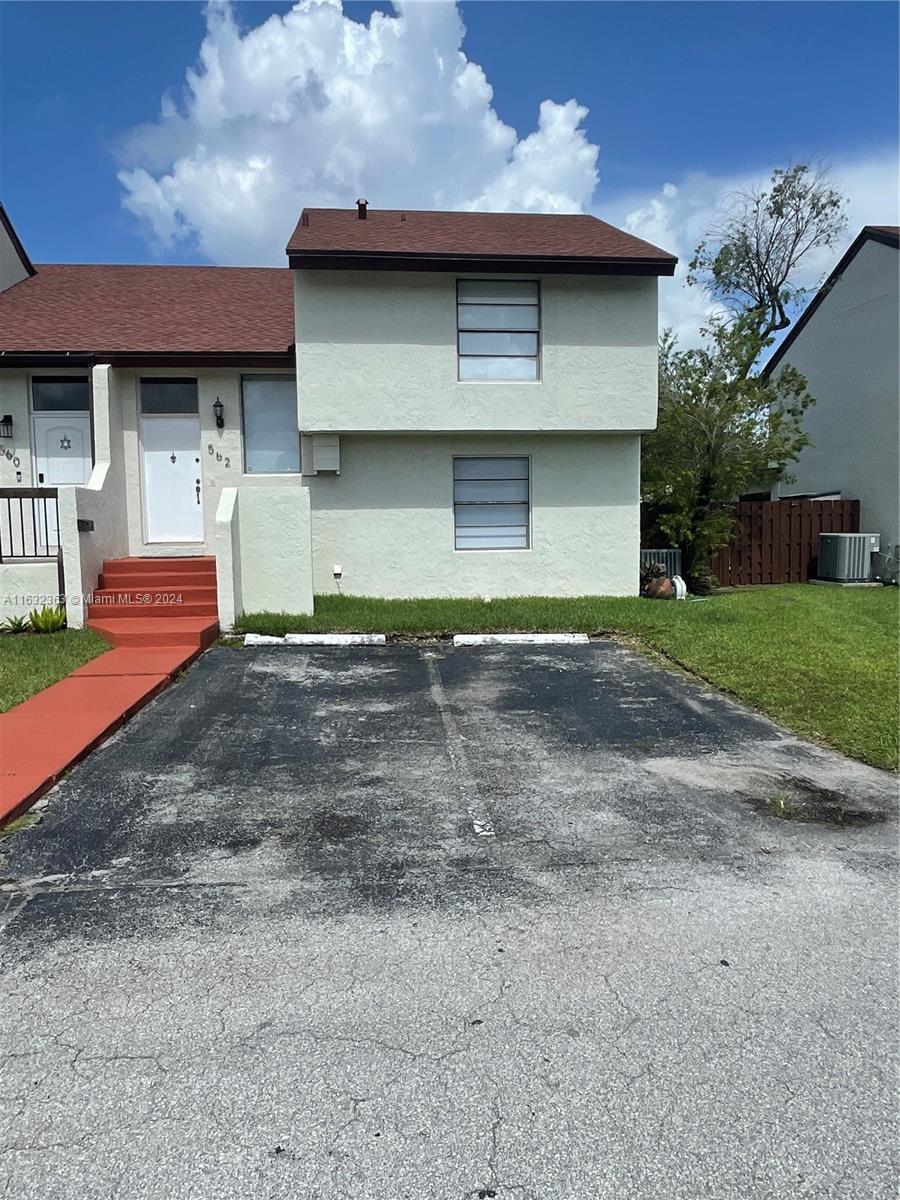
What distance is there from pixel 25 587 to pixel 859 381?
17.9m

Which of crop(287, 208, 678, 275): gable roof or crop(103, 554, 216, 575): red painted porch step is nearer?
crop(103, 554, 216, 575): red painted porch step

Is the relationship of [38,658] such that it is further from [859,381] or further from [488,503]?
[859,381]

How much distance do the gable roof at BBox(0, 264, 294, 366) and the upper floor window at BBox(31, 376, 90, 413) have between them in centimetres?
53

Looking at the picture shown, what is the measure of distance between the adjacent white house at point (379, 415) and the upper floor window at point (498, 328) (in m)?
0.03

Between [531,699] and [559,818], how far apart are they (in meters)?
2.83

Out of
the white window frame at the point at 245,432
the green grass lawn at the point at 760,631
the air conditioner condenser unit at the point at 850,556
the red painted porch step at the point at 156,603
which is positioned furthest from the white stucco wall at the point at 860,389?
the red painted porch step at the point at 156,603

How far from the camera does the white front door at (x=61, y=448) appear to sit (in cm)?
1245

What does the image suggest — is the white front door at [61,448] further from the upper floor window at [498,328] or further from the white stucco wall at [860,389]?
the white stucco wall at [860,389]

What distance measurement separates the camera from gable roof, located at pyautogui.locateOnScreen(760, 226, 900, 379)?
17.3 m

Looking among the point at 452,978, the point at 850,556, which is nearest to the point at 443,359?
the point at 850,556

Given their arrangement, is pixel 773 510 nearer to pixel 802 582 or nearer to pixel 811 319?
pixel 802 582

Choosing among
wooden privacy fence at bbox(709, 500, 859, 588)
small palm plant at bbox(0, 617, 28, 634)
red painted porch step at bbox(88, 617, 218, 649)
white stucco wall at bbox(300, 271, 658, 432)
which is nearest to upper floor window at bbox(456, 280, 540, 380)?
white stucco wall at bbox(300, 271, 658, 432)

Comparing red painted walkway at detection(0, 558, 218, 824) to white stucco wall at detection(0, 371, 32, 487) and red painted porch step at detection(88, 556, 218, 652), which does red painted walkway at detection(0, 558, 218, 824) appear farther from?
white stucco wall at detection(0, 371, 32, 487)

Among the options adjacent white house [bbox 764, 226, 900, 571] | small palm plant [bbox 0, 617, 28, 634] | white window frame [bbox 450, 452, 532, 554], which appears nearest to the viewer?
small palm plant [bbox 0, 617, 28, 634]
